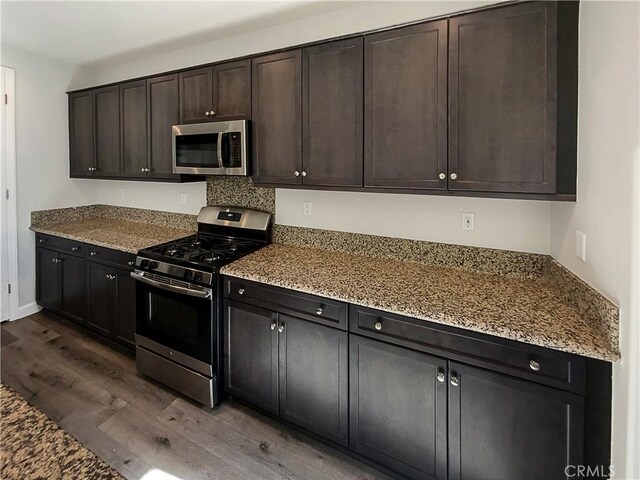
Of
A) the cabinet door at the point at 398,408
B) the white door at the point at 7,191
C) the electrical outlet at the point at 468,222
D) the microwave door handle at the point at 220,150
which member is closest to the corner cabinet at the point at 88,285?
the white door at the point at 7,191

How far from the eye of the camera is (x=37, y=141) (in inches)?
137

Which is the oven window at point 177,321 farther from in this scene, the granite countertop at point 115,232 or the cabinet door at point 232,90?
the cabinet door at point 232,90

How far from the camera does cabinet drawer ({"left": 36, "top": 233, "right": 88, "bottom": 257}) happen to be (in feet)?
10.1

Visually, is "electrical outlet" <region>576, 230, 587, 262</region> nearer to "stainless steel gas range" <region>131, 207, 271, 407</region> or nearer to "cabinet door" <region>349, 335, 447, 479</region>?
"cabinet door" <region>349, 335, 447, 479</region>

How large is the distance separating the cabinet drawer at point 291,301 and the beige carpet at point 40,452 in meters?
1.09

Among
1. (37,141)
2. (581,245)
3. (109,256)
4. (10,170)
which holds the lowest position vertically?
(109,256)

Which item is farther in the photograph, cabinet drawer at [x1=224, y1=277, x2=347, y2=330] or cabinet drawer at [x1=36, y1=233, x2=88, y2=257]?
cabinet drawer at [x1=36, y1=233, x2=88, y2=257]

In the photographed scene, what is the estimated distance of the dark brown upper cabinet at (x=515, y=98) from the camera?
154cm

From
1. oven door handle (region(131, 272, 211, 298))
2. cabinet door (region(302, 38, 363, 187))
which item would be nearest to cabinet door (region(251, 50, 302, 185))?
cabinet door (region(302, 38, 363, 187))

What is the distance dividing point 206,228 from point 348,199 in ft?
4.32

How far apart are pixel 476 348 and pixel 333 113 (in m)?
1.49

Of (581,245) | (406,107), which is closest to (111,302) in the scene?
(406,107)

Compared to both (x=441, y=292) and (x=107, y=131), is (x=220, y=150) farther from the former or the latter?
(x=441, y=292)

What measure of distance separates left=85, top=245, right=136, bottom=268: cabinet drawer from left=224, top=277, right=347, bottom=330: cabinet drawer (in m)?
1.05
